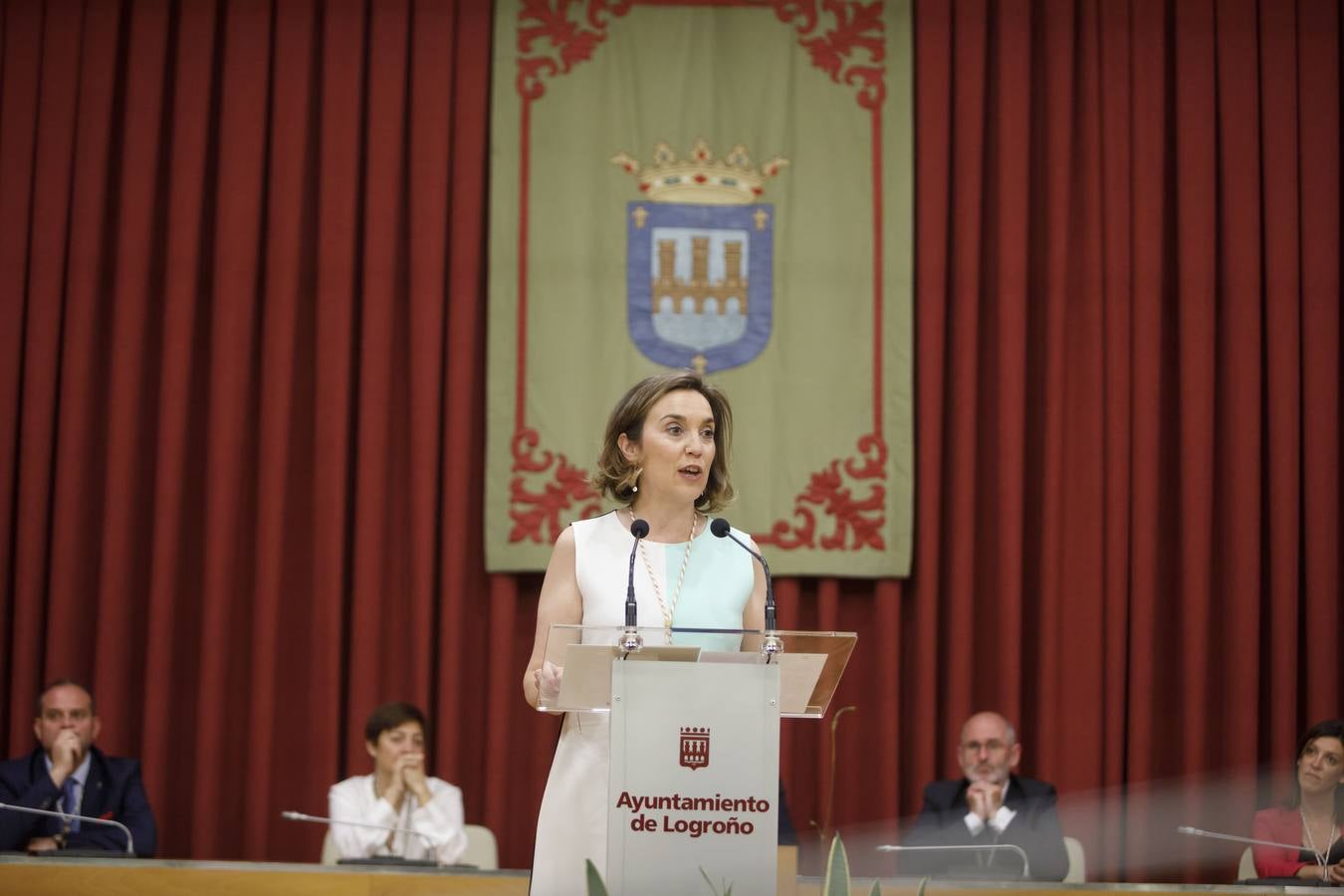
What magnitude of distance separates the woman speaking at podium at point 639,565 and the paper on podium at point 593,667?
21 cm

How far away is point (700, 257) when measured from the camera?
595cm

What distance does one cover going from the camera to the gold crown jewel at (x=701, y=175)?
19.6ft

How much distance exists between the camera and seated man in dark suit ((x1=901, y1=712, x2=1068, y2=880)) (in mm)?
4840

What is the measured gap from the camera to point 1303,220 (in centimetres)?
594

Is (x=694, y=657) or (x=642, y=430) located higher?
(x=642, y=430)

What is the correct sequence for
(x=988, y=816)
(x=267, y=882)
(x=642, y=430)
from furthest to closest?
(x=988, y=816), (x=267, y=882), (x=642, y=430)

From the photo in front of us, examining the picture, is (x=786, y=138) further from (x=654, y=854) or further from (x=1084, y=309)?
(x=654, y=854)

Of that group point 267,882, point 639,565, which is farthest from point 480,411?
point 639,565

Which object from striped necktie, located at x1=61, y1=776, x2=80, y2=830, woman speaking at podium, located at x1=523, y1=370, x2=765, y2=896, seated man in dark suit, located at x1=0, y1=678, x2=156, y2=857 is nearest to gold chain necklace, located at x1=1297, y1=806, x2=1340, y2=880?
woman speaking at podium, located at x1=523, y1=370, x2=765, y2=896

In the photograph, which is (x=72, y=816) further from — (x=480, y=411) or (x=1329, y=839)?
(x=1329, y=839)

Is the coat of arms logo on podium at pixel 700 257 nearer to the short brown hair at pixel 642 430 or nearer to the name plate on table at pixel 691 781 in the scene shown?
the short brown hair at pixel 642 430

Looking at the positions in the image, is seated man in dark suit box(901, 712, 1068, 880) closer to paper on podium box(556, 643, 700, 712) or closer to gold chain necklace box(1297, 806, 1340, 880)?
gold chain necklace box(1297, 806, 1340, 880)

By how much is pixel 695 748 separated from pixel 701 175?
394 cm

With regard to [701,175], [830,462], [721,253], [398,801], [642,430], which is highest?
[701,175]
